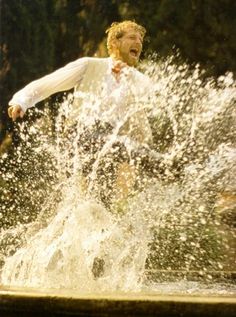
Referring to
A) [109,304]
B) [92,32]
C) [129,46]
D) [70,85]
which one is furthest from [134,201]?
[92,32]

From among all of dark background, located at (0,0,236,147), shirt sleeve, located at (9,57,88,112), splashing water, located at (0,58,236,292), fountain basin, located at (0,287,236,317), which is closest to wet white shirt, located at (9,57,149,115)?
shirt sleeve, located at (9,57,88,112)

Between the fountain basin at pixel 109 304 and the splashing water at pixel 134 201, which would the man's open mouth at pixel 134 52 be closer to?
the splashing water at pixel 134 201

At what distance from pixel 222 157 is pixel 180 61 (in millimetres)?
2327

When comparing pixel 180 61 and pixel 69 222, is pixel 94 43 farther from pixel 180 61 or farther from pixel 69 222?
pixel 69 222

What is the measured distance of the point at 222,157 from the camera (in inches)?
260

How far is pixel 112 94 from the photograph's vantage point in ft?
13.4

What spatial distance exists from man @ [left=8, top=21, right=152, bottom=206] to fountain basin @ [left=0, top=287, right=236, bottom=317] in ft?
5.62

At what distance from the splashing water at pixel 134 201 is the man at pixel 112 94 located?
4 cm

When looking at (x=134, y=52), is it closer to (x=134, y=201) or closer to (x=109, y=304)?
(x=134, y=201)

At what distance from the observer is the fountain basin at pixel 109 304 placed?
2.24m

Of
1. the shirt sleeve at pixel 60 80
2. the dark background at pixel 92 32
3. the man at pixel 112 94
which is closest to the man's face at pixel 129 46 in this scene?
the man at pixel 112 94

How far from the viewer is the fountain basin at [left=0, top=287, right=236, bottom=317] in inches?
88.4

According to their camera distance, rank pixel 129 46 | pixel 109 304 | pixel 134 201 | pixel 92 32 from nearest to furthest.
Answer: pixel 109 304 → pixel 134 201 → pixel 129 46 → pixel 92 32

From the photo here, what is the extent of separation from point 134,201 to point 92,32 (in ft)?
19.4
